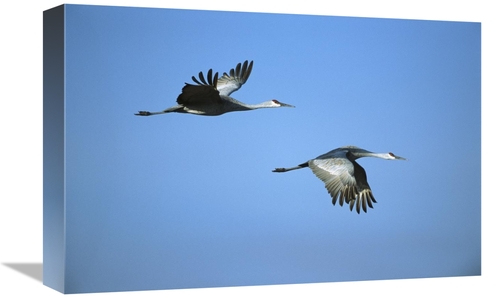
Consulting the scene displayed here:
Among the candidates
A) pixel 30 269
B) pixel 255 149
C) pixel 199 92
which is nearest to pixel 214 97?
pixel 199 92

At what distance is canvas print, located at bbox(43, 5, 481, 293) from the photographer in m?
11.2

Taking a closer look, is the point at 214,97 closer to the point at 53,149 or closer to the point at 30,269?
the point at 53,149

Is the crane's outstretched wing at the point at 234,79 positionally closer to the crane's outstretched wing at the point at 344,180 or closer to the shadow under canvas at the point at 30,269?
the crane's outstretched wing at the point at 344,180

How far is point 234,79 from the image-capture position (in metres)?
11.7

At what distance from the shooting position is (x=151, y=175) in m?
11.4

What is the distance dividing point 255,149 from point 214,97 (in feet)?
2.23

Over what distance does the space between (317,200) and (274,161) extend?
0.62m

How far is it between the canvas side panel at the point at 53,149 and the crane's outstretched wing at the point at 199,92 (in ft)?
3.85

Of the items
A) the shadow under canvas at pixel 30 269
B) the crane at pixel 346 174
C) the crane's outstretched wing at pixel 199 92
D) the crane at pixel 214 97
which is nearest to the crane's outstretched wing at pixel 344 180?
the crane at pixel 346 174

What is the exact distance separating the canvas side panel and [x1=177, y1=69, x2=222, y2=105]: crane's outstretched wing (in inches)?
46.2

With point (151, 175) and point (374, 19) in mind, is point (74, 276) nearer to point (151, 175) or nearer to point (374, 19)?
point (151, 175)

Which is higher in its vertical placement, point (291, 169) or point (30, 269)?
point (291, 169)

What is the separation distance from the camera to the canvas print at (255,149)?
11242 millimetres

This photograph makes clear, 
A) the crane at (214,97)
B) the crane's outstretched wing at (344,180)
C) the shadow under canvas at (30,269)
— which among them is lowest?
the shadow under canvas at (30,269)
